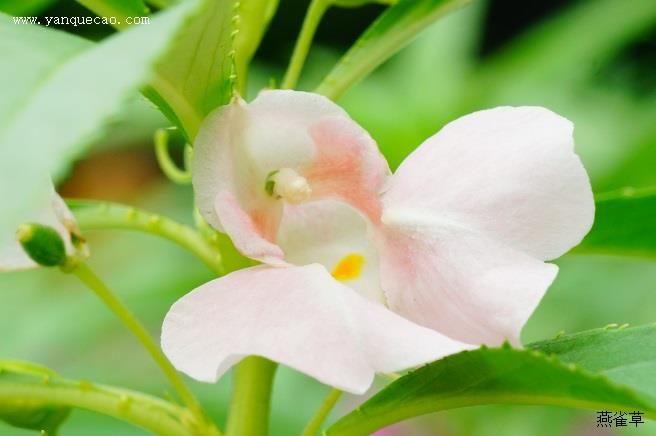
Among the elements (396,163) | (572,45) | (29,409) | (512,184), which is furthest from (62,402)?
(572,45)

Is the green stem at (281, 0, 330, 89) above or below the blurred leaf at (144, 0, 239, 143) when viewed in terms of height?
above

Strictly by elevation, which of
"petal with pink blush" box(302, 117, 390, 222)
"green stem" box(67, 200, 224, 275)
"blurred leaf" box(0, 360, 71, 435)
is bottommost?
"blurred leaf" box(0, 360, 71, 435)

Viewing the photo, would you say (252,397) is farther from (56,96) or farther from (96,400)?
(56,96)

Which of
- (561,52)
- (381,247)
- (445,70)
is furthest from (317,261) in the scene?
(561,52)

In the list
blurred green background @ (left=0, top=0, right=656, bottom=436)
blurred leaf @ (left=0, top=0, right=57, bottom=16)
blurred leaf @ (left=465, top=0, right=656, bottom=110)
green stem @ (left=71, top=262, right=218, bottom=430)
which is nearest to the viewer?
green stem @ (left=71, top=262, right=218, bottom=430)

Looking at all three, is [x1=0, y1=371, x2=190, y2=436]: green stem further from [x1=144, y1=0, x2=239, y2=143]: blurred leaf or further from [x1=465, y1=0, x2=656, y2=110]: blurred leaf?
[x1=465, y1=0, x2=656, y2=110]: blurred leaf

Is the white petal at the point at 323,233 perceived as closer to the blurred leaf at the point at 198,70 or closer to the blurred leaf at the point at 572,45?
the blurred leaf at the point at 198,70

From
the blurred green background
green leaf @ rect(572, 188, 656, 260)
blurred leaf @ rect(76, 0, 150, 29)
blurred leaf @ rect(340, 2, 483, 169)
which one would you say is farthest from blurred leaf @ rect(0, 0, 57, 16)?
blurred leaf @ rect(340, 2, 483, 169)
